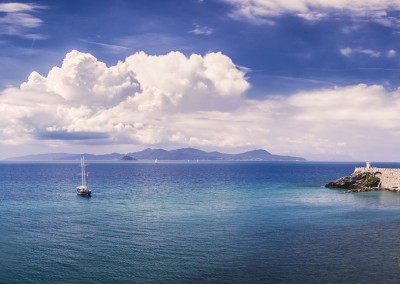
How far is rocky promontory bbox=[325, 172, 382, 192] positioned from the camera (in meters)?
132

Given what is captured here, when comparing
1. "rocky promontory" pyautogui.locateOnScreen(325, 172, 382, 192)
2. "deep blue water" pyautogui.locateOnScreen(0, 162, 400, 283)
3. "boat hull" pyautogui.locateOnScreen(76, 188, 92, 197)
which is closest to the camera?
"deep blue water" pyautogui.locateOnScreen(0, 162, 400, 283)

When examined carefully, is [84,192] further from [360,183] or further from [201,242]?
[360,183]

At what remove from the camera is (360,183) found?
456 ft

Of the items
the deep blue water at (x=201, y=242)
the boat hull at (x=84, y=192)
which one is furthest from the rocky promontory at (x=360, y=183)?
the boat hull at (x=84, y=192)

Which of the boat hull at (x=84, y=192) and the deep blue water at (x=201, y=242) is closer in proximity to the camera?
the deep blue water at (x=201, y=242)

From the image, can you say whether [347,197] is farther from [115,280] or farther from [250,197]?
[115,280]

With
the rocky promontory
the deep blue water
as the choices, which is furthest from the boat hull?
the rocky promontory

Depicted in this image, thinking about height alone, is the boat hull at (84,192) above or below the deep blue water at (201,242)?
above

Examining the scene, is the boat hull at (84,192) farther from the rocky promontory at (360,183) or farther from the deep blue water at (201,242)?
the rocky promontory at (360,183)

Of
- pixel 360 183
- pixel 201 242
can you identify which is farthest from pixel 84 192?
pixel 360 183

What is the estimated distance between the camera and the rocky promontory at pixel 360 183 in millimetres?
131600

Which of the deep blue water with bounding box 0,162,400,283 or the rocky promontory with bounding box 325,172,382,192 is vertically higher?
the rocky promontory with bounding box 325,172,382,192

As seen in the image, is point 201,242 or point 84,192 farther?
point 84,192

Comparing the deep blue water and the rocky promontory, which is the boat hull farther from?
the rocky promontory
